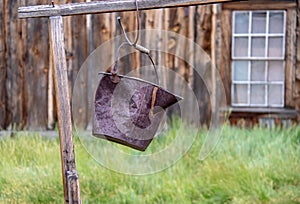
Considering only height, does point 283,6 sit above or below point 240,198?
above

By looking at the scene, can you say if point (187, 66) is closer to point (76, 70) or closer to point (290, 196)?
point (76, 70)

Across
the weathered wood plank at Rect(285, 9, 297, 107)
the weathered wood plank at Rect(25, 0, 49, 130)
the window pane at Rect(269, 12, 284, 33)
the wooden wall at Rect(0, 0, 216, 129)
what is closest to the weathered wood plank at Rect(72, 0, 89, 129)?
the wooden wall at Rect(0, 0, 216, 129)

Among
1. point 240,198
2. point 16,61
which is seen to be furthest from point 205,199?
point 16,61

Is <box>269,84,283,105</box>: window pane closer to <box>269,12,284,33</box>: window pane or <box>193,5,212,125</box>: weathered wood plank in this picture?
<box>269,12,284,33</box>: window pane

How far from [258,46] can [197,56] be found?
74cm

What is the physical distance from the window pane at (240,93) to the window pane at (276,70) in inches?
11.5

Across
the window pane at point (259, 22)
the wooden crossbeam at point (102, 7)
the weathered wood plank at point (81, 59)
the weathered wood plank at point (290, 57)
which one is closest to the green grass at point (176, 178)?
the weathered wood plank at point (81, 59)

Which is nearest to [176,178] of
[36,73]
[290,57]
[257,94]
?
[257,94]

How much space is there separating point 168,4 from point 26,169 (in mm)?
2036

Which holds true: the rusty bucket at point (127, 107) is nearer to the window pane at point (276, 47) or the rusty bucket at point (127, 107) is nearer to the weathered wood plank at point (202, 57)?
the weathered wood plank at point (202, 57)

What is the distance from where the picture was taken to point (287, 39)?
533cm

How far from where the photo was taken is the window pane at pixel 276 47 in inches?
212

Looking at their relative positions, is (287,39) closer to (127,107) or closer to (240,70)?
(240,70)

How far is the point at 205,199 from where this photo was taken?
3.71m
